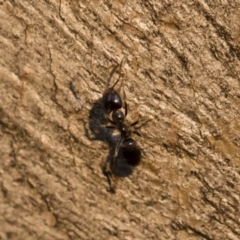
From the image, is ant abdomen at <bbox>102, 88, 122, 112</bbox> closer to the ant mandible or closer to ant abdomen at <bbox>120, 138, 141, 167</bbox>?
the ant mandible

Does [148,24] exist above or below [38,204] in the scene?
above

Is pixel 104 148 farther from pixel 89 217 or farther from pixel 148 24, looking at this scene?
pixel 148 24

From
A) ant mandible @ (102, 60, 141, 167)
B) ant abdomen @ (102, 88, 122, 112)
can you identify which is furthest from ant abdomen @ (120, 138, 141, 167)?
ant abdomen @ (102, 88, 122, 112)

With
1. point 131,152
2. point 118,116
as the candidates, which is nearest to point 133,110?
point 118,116

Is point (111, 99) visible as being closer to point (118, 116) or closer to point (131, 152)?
point (118, 116)

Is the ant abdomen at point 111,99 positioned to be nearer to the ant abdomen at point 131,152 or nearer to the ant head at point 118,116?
the ant head at point 118,116

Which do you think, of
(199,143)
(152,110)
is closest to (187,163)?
(199,143)

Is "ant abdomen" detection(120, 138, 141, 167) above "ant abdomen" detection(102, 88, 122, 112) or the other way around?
the other way around

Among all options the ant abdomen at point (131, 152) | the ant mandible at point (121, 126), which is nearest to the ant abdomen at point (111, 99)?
the ant mandible at point (121, 126)
